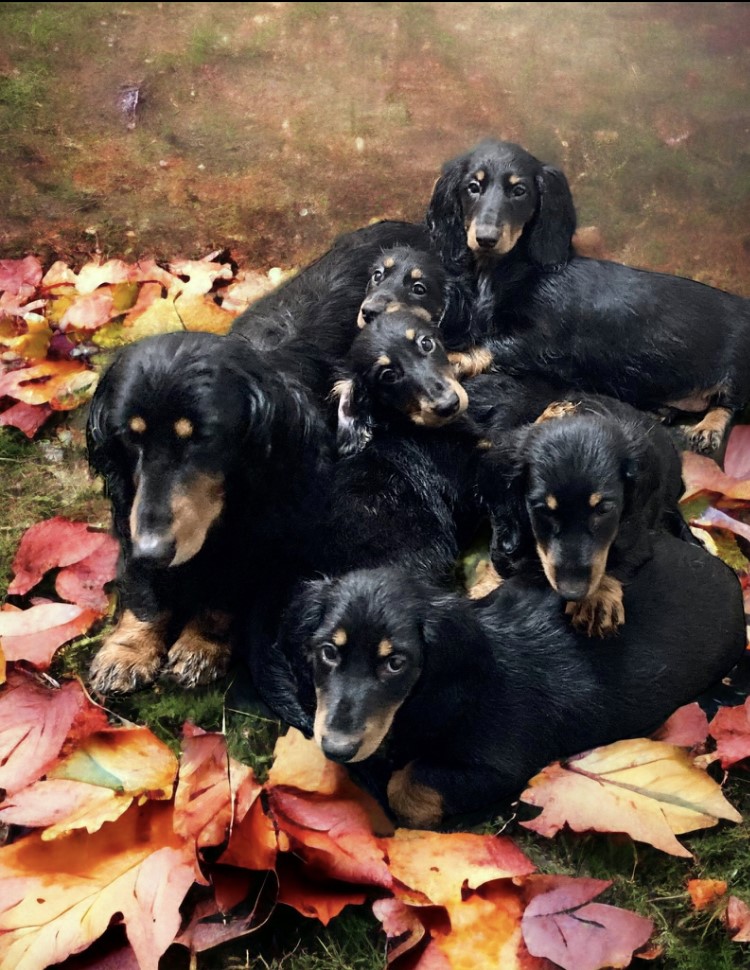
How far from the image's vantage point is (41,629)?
3158 mm

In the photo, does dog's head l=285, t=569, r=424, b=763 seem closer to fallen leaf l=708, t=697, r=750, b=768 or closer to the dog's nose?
fallen leaf l=708, t=697, r=750, b=768

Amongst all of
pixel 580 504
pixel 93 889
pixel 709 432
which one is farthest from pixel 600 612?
pixel 93 889

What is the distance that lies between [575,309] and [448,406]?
97 centimetres

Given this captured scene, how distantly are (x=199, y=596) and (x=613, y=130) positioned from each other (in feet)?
11.2

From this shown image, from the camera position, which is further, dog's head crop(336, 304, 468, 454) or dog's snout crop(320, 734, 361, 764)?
dog's head crop(336, 304, 468, 454)

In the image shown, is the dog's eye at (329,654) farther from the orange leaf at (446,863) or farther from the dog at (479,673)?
the orange leaf at (446,863)

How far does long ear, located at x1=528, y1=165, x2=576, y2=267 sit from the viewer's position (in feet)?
13.6

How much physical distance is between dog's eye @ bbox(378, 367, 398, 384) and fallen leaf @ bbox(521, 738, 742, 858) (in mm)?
1473

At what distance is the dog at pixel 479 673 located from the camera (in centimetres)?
251

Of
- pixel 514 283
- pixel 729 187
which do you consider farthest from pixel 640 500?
pixel 729 187

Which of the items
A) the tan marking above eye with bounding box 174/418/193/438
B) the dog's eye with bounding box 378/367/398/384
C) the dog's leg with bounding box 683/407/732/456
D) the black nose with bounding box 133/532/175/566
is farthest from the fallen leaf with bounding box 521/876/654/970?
the dog's leg with bounding box 683/407/732/456

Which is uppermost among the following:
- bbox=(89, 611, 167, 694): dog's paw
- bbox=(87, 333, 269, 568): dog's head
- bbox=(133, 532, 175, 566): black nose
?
bbox=(87, 333, 269, 568): dog's head

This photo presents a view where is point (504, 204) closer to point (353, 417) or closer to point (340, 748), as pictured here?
point (353, 417)

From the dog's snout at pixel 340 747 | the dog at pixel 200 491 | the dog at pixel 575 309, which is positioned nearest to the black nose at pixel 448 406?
the dog at pixel 200 491
